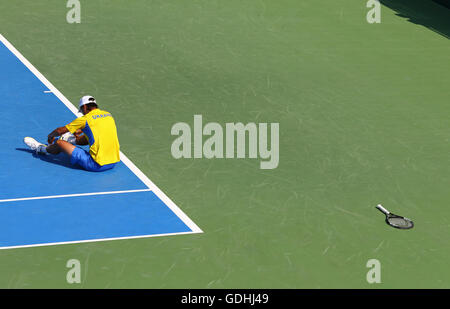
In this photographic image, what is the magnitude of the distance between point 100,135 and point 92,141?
0.69ft

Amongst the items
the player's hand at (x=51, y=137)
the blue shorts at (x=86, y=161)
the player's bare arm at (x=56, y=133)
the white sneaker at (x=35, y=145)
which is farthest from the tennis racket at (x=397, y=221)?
the white sneaker at (x=35, y=145)

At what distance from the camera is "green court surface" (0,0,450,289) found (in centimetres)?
1202

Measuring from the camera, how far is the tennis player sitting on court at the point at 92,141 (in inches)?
570

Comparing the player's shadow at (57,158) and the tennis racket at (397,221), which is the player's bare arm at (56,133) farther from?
the tennis racket at (397,221)

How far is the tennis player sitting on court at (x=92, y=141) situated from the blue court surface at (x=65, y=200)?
20 cm

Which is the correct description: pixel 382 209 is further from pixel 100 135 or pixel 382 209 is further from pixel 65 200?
pixel 65 200

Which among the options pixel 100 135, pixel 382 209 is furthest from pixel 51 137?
pixel 382 209

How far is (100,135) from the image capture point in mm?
14438

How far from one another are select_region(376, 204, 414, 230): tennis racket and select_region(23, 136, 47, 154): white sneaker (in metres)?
5.96

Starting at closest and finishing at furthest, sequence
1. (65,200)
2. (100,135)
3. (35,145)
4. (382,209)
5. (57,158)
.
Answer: (65,200), (382,209), (100,135), (35,145), (57,158)

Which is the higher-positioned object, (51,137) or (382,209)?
(51,137)

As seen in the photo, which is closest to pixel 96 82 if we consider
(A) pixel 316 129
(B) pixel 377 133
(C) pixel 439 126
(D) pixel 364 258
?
(A) pixel 316 129

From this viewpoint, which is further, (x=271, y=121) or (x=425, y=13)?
(x=425, y=13)

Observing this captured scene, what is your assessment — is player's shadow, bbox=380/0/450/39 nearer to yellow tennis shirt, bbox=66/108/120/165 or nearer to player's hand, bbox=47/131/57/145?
yellow tennis shirt, bbox=66/108/120/165
